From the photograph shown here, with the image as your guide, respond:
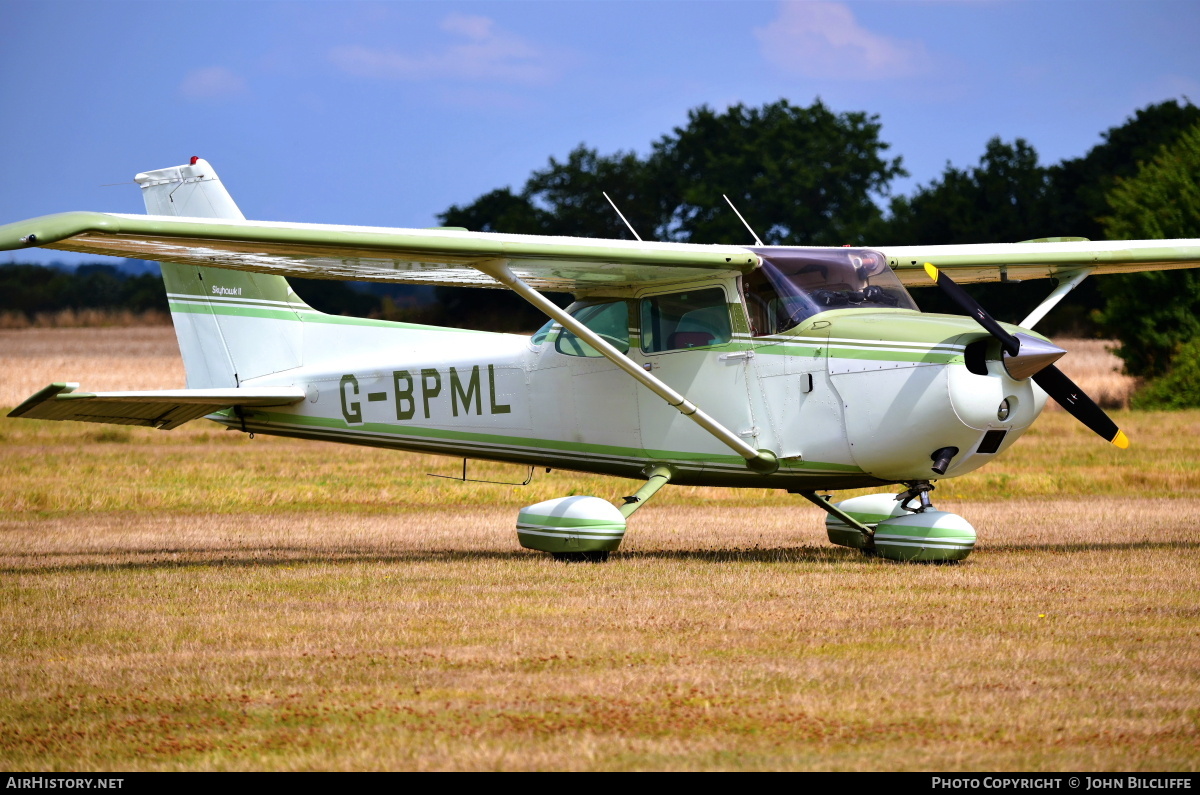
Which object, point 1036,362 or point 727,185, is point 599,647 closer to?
point 1036,362

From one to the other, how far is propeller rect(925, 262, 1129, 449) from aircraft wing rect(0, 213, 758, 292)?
5.50 feet

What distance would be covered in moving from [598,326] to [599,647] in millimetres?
4724

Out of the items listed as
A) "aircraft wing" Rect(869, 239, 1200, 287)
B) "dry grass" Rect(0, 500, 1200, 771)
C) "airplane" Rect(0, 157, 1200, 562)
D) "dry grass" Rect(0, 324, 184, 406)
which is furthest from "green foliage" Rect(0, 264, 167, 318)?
"aircraft wing" Rect(869, 239, 1200, 287)

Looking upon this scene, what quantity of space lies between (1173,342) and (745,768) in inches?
1371

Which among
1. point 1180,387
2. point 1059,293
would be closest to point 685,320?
point 1059,293

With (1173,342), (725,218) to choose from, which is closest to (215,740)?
(1173,342)

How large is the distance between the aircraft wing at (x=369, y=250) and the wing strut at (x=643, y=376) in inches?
5.8

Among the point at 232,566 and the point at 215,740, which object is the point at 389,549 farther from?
the point at 215,740

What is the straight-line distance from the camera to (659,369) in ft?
36.1

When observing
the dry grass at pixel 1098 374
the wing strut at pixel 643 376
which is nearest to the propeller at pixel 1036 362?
the wing strut at pixel 643 376

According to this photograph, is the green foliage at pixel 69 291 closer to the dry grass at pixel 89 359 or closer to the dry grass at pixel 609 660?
the dry grass at pixel 89 359

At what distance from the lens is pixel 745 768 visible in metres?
4.87

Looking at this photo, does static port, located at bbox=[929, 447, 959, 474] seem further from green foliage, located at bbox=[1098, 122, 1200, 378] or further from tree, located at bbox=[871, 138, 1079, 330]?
tree, located at bbox=[871, 138, 1079, 330]

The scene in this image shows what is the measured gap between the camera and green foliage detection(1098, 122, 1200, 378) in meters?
35.9
